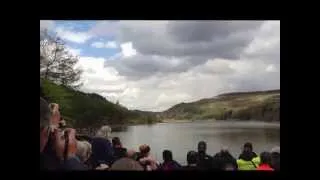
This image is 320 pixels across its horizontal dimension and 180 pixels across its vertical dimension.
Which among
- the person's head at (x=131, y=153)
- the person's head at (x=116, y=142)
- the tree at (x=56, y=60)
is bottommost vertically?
the person's head at (x=131, y=153)

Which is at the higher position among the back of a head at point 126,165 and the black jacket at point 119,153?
the black jacket at point 119,153

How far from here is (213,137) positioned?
3.91m

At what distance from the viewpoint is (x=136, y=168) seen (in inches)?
154

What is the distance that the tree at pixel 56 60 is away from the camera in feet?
12.9

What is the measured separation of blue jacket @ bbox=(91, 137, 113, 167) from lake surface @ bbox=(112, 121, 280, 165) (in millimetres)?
105

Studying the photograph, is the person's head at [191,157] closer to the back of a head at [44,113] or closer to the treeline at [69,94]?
the treeline at [69,94]

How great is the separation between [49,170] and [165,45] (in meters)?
1.16

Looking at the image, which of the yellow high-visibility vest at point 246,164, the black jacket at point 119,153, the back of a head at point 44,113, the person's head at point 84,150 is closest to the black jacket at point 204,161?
the yellow high-visibility vest at point 246,164

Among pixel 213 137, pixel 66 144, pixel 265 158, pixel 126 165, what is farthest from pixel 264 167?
pixel 66 144

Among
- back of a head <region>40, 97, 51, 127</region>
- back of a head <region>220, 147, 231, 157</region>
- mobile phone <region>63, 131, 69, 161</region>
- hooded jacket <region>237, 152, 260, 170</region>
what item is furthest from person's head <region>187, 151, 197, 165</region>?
back of a head <region>40, 97, 51, 127</region>

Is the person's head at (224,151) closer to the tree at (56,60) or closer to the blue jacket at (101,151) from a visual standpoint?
the blue jacket at (101,151)

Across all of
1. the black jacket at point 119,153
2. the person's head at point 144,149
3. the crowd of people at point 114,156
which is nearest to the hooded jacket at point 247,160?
the crowd of people at point 114,156
